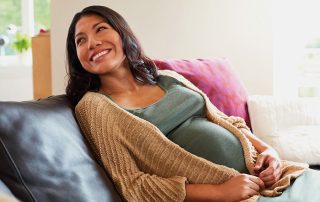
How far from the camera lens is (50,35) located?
2484 millimetres

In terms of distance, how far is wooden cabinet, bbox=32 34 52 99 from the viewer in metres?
2.57

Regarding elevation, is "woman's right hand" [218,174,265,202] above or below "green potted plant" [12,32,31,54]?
below

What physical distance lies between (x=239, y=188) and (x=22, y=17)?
3338 millimetres

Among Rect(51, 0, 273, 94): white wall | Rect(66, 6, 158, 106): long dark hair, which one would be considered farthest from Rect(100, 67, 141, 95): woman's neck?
Rect(51, 0, 273, 94): white wall

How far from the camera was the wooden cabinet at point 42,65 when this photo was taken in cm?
257

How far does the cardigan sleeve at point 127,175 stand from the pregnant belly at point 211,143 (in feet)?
0.44

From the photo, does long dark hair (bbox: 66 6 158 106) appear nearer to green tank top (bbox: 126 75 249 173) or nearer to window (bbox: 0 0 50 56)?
green tank top (bbox: 126 75 249 173)

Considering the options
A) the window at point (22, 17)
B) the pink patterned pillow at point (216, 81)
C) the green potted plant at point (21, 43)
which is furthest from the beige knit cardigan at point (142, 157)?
the window at point (22, 17)

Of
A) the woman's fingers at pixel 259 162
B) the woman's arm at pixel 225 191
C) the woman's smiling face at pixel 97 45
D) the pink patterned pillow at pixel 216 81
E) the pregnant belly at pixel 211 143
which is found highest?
the woman's smiling face at pixel 97 45

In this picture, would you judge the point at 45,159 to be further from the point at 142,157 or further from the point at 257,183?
the point at 257,183

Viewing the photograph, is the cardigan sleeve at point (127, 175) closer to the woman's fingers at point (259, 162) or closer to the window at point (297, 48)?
the woman's fingers at point (259, 162)

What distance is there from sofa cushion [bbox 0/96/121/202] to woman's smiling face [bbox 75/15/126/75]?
0.29 meters

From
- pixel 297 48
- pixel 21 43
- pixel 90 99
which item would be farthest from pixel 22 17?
pixel 90 99

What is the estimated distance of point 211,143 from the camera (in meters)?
1.35
